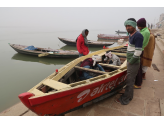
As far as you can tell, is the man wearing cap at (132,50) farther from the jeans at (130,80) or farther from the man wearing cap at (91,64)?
the man wearing cap at (91,64)

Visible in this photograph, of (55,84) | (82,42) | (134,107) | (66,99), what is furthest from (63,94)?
(82,42)

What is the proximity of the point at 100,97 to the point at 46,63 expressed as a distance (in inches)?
321

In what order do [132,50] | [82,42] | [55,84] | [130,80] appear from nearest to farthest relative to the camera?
[55,84] < [132,50] < [130,80] < [82,42]

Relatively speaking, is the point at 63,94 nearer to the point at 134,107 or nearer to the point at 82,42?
the point at 134,107

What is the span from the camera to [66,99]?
2.11 meters

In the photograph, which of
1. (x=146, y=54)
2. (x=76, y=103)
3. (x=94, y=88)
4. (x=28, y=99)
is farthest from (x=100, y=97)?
(x=146, y=54)

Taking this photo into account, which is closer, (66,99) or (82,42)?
(66,99)

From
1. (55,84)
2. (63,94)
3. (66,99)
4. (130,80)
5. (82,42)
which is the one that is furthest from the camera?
(82,42)

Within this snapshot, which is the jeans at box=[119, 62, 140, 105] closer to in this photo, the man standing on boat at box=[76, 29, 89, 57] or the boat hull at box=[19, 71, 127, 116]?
the boat hull at box=[19, 71, 127, 116]

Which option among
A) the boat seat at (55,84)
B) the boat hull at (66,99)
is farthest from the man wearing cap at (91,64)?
the boat seat at (55,84)

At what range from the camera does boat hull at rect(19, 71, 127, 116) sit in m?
1.83

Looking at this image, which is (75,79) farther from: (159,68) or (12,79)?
(12,79)

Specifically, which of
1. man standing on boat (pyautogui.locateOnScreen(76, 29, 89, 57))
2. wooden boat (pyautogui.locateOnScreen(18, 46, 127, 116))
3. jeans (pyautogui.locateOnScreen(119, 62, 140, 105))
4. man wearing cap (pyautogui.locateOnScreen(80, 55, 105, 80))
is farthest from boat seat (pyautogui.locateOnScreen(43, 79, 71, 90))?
man standing on boat (pyautogui.locateOnScreen(76, 29, 89, 57))

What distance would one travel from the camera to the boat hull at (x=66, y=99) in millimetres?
1826
